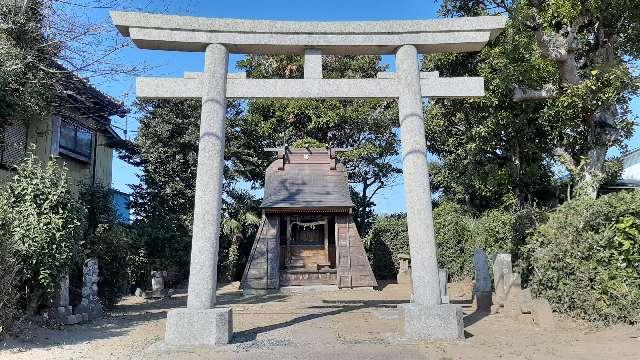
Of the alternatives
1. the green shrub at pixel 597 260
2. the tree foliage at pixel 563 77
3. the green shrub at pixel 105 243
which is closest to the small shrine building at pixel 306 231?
the green shrub at pixel 105 243

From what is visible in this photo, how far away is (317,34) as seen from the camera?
7.85m

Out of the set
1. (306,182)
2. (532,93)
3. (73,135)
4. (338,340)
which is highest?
(73,135)

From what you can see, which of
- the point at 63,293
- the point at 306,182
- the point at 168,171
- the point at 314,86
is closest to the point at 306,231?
the point at 306,182

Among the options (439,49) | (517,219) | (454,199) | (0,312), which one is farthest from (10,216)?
(454,199)

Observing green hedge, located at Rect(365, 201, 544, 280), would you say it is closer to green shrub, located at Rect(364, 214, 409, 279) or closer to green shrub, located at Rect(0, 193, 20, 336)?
green shrub, located at Rect(364, 214, 409, 279)

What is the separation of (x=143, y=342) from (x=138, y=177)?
14.1 m

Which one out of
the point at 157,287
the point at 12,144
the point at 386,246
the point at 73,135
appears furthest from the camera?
the point at 386,246

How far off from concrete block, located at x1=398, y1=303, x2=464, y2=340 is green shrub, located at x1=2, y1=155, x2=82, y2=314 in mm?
6103

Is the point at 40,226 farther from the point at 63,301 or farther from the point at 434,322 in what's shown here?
the point at 434,322

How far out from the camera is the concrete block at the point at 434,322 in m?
6.87

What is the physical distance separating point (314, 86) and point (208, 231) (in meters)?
2.94

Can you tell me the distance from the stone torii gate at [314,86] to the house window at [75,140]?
969cm

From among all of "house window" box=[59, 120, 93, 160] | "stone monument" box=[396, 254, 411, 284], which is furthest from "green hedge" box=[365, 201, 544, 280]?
"house window" box=[59, 120, 93, 160]

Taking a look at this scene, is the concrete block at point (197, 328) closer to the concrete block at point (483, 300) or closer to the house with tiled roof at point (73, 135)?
the concrete block at point (483, 300)
